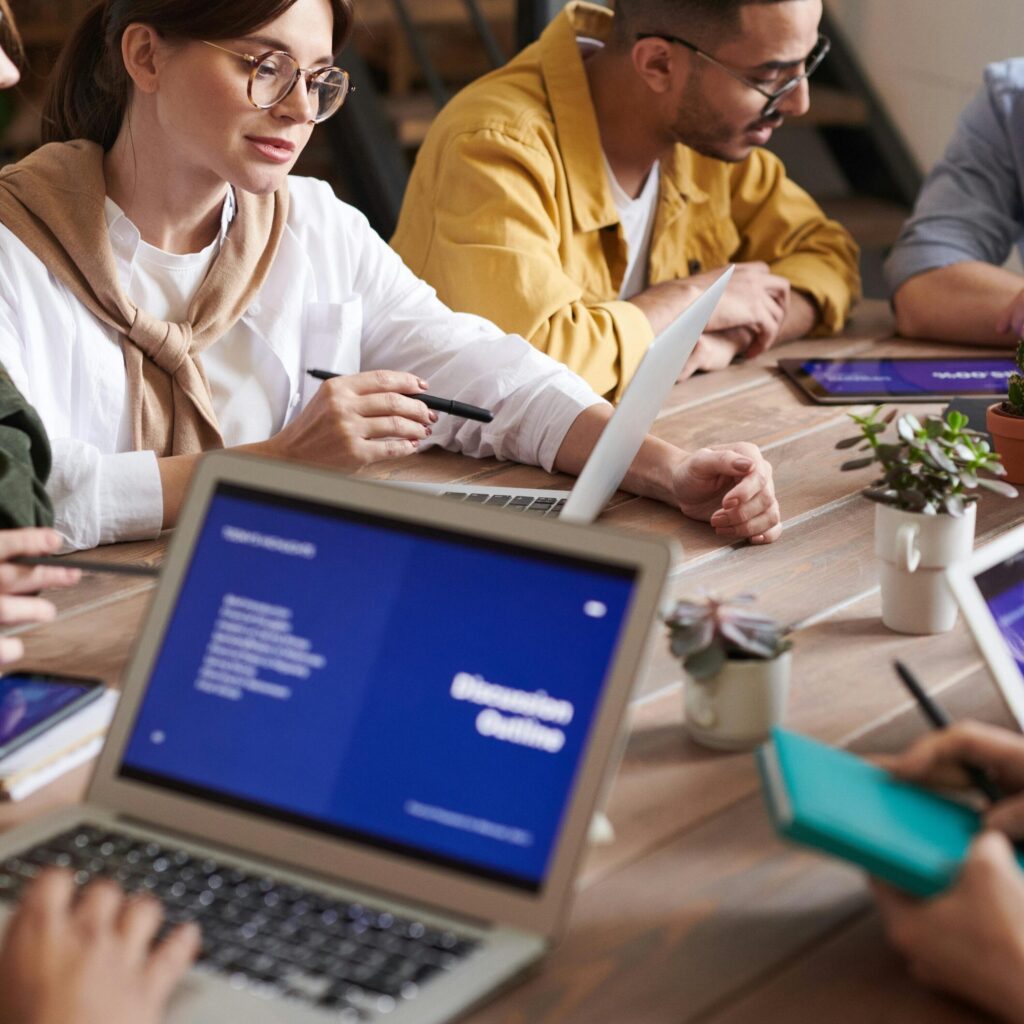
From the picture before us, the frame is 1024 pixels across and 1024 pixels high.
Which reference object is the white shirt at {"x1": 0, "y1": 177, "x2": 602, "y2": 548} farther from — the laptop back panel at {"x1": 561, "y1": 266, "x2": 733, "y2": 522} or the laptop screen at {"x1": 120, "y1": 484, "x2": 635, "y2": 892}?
the laptop screen at {"x1": 120, "y1": 484, "x2": 635, "y2": 892}

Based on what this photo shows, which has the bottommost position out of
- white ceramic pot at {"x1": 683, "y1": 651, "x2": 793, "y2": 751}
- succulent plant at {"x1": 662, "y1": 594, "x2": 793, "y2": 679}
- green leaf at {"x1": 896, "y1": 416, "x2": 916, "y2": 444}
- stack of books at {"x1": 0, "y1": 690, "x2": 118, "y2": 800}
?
stack of books at {"x1": 0, "y1": 690, "x2": 118, "y2": 800}

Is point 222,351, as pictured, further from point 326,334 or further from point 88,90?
point 88,90

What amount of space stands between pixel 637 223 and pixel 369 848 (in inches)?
Result: 72.9

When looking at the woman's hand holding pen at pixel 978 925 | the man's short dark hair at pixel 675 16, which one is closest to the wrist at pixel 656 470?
the woman's hand holding pen at pixel 978 925

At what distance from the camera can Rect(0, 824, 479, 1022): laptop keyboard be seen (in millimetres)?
773

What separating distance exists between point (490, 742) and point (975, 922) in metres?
0.30

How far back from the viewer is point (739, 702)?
109 centimetres

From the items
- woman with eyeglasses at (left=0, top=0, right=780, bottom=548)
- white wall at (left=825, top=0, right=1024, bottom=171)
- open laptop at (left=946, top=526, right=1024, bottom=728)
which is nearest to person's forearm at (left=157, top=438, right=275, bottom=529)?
woman with eyeglasses at (left=0, top=0, right=780, bottom=548)

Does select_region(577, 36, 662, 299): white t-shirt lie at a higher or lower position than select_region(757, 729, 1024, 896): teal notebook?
lower

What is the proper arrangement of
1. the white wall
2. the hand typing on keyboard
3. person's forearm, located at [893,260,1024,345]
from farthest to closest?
1. the white wall
2. person's forearm, located at [893,260,1024,345]
3. the hand typing on keyboard

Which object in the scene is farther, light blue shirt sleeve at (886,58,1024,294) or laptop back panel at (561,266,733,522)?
light blue shirt sleeve at (886,58,1024,294)

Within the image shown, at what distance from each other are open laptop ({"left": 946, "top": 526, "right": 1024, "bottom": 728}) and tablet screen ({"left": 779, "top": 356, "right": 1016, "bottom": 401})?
2.90ft

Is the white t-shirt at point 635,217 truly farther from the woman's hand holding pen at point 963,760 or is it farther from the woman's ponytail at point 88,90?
the woman's hand holding pen at point 963,760

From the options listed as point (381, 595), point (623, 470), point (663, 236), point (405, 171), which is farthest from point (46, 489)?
point (405, 171)
